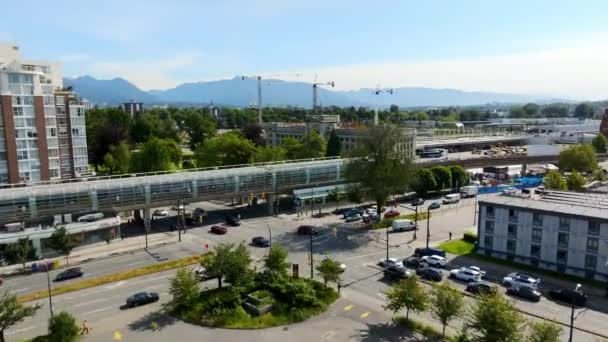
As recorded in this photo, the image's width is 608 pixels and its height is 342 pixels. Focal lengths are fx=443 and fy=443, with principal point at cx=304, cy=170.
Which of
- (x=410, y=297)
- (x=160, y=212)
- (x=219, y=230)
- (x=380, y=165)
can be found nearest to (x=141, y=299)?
(x=410, y=297)

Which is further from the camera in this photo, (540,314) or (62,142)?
(62,142)

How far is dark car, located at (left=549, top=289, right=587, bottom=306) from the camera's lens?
36.0 meters

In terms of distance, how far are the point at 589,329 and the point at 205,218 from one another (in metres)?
49.2

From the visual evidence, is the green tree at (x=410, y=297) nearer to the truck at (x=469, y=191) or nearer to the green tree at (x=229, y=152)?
the truck at (x=469, y=191)

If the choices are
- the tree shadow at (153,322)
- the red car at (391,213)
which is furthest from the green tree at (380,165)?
the tree shadow at (153,322)

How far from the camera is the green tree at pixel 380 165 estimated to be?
59.6 meters

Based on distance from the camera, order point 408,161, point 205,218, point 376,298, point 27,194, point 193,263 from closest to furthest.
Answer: point 376,298 < point 193,263 < point 27,194 < point 408,161 < point 205,218

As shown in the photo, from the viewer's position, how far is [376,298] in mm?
36938

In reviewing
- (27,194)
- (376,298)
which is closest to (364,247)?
(376,298)

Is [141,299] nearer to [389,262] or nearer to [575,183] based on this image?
[389,262]

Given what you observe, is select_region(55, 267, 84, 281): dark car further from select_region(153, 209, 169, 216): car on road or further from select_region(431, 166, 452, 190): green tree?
select_region(431, 166, 452, 190): green tree

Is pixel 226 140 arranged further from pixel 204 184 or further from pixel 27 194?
pixel 27 194

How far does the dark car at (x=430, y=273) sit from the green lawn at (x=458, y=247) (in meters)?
9.13

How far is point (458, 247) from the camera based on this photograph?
5112 centimetres
